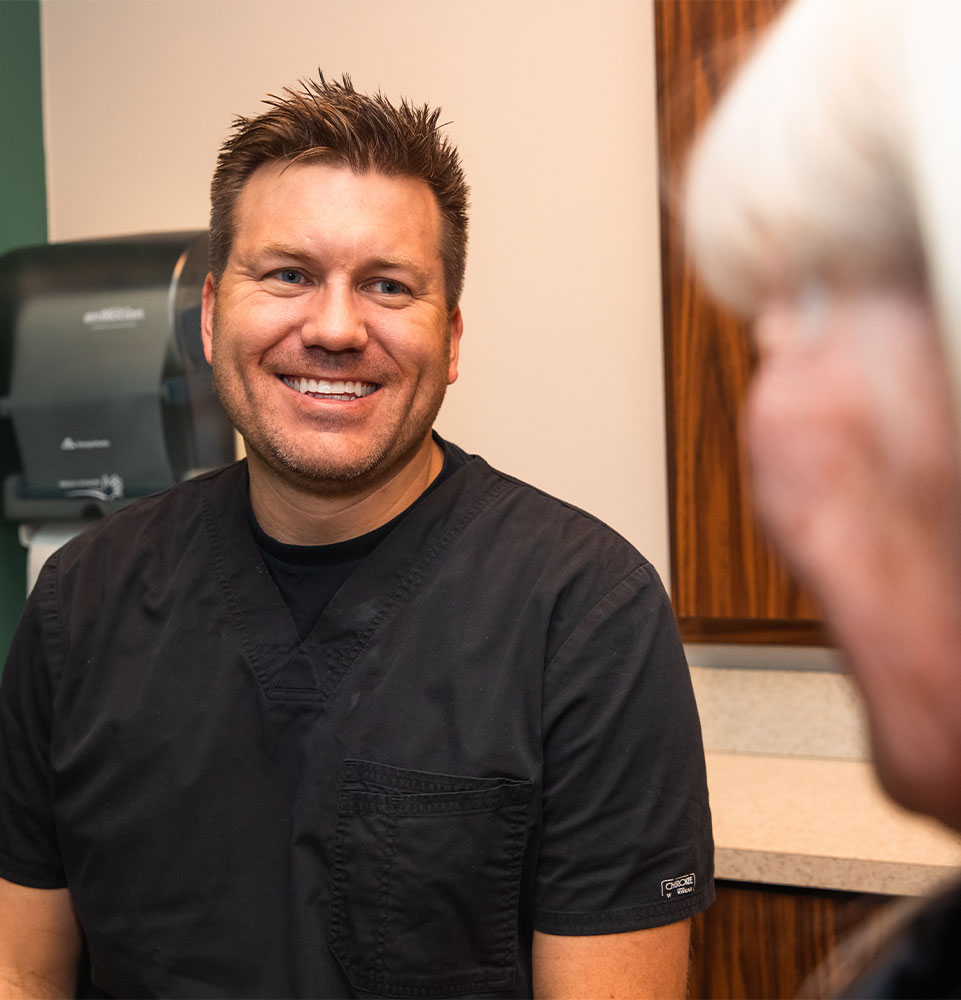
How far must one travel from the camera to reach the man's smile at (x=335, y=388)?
1.34m

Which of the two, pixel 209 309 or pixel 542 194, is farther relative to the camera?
pixel 542 194

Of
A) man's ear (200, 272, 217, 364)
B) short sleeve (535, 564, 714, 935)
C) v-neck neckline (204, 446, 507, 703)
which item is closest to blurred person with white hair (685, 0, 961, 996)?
short sleeve (535, 564, 714, 935)

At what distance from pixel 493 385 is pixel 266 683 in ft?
3.36

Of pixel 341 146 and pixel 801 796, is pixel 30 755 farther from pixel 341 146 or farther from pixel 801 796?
pixel 801 796

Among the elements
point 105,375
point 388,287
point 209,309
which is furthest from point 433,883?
point 105,375

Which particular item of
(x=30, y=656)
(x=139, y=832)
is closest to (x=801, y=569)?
(x=139, y=832)

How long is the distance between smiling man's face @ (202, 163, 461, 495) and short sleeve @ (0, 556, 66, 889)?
36 cm

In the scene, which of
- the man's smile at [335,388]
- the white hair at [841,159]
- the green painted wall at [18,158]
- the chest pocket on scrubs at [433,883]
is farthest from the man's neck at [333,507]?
the green painted wall at [18,158]

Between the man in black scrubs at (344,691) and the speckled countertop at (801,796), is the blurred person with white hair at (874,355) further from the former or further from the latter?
the speckled countertop at (801,796)

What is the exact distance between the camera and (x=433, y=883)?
1130 mm

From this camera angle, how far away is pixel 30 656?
135cm

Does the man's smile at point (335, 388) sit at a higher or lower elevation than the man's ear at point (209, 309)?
lower

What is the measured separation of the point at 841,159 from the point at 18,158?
2355 millimetres

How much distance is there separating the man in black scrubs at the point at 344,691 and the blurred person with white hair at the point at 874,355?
731 millimetres
